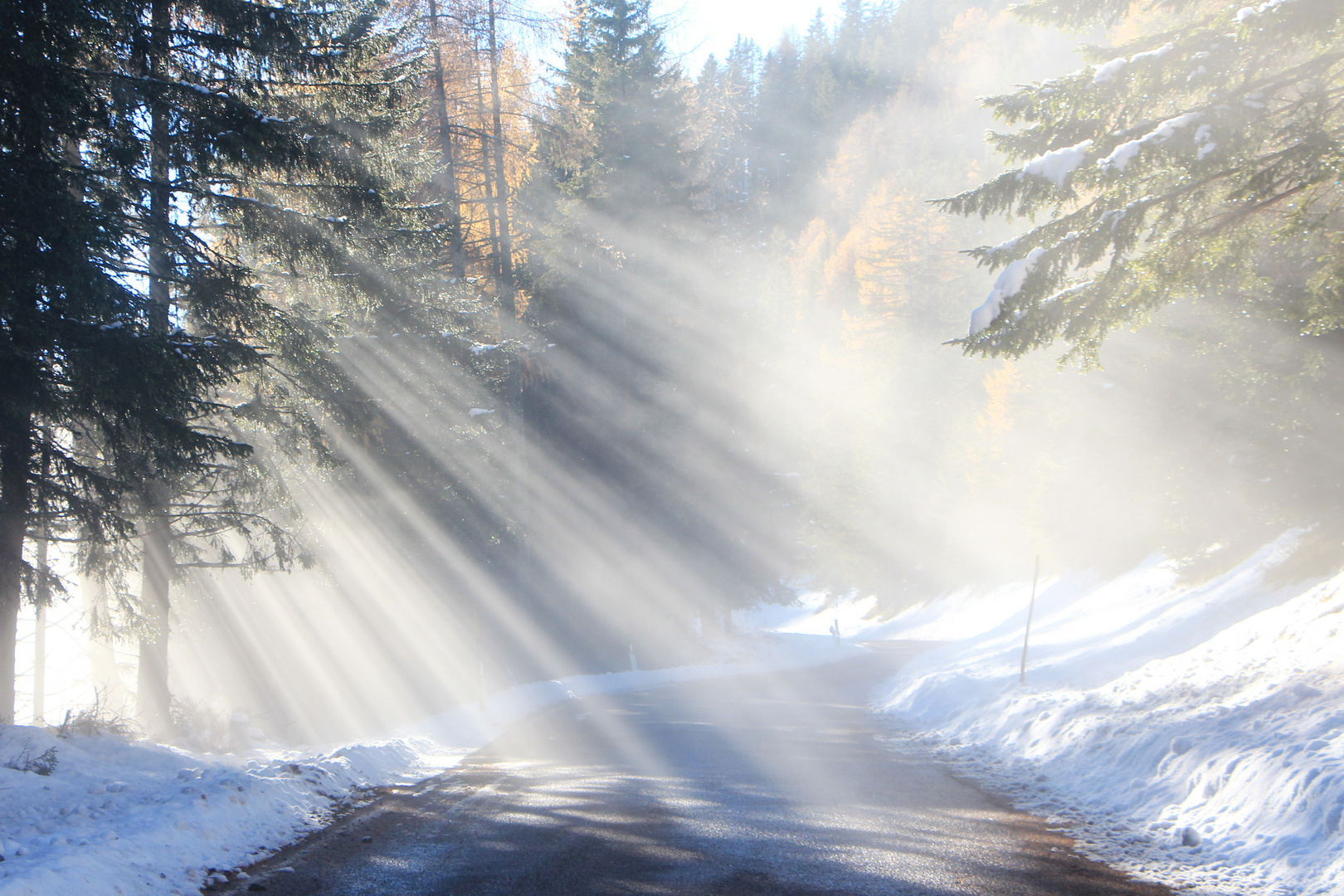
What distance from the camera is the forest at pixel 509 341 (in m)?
7.81

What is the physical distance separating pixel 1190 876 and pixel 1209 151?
5849mm

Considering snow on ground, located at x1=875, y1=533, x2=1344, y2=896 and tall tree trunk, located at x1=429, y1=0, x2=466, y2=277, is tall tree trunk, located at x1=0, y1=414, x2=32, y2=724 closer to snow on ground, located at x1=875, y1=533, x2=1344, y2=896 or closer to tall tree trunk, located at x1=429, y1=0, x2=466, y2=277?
snow on ground, located at x1=875, y1=533, x2=1344, y2=896

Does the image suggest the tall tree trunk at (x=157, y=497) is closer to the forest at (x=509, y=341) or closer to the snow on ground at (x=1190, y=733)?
the forest at (x=509, y=341)

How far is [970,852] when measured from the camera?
6.12 m

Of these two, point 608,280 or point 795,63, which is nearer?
point 608,280

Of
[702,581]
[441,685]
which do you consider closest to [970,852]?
[441,685]

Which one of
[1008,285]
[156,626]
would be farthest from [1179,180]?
[156,626]

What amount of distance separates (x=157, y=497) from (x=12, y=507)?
199 cm

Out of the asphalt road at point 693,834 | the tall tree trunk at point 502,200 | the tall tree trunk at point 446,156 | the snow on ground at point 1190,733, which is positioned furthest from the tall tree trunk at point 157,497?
the tall tree trunk at point 502,200

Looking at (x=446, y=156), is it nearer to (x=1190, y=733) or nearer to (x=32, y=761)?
(x=32, y=761)

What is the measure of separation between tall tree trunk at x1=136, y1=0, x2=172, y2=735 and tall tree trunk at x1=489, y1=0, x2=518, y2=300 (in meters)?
11.7

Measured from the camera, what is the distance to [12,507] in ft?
26.8

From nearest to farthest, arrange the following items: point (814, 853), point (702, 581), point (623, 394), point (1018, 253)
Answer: point (814, 853) < point (1018, 253) < point (623, 394) < point (702, 581)

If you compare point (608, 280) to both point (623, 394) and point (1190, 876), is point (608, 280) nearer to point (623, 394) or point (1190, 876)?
point (623, 394)
